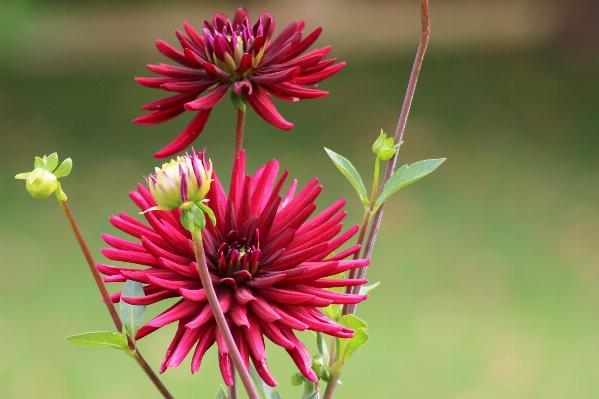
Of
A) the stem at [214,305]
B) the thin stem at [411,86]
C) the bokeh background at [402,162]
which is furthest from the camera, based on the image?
the bokeh background at [402,162]

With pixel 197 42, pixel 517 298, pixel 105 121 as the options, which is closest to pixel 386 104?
pixel 105 121

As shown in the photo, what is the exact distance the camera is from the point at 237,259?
37 cm

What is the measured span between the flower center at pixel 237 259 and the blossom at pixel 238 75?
7 cm

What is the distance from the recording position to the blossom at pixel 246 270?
33cm

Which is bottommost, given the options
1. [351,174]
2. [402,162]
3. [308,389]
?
[308,389]

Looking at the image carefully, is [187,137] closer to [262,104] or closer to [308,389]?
Result: [262,104]

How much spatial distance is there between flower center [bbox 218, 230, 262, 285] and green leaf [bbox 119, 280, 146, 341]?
4cm

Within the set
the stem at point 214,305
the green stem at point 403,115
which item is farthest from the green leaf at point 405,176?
the stem at point 214,305

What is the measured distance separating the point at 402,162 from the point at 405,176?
233 cm

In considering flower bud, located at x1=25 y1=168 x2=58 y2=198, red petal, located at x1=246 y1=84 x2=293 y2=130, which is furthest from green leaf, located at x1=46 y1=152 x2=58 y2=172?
red petal, located at x1=246 y1=84 x2=293 y2=130

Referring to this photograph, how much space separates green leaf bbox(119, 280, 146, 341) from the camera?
0.35 m

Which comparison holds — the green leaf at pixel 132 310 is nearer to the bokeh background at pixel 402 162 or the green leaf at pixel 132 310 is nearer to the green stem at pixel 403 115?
the green stem at pixel 403 115

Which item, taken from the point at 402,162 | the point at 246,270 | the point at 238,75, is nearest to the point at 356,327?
the point at 246,270

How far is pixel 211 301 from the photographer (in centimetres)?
30
